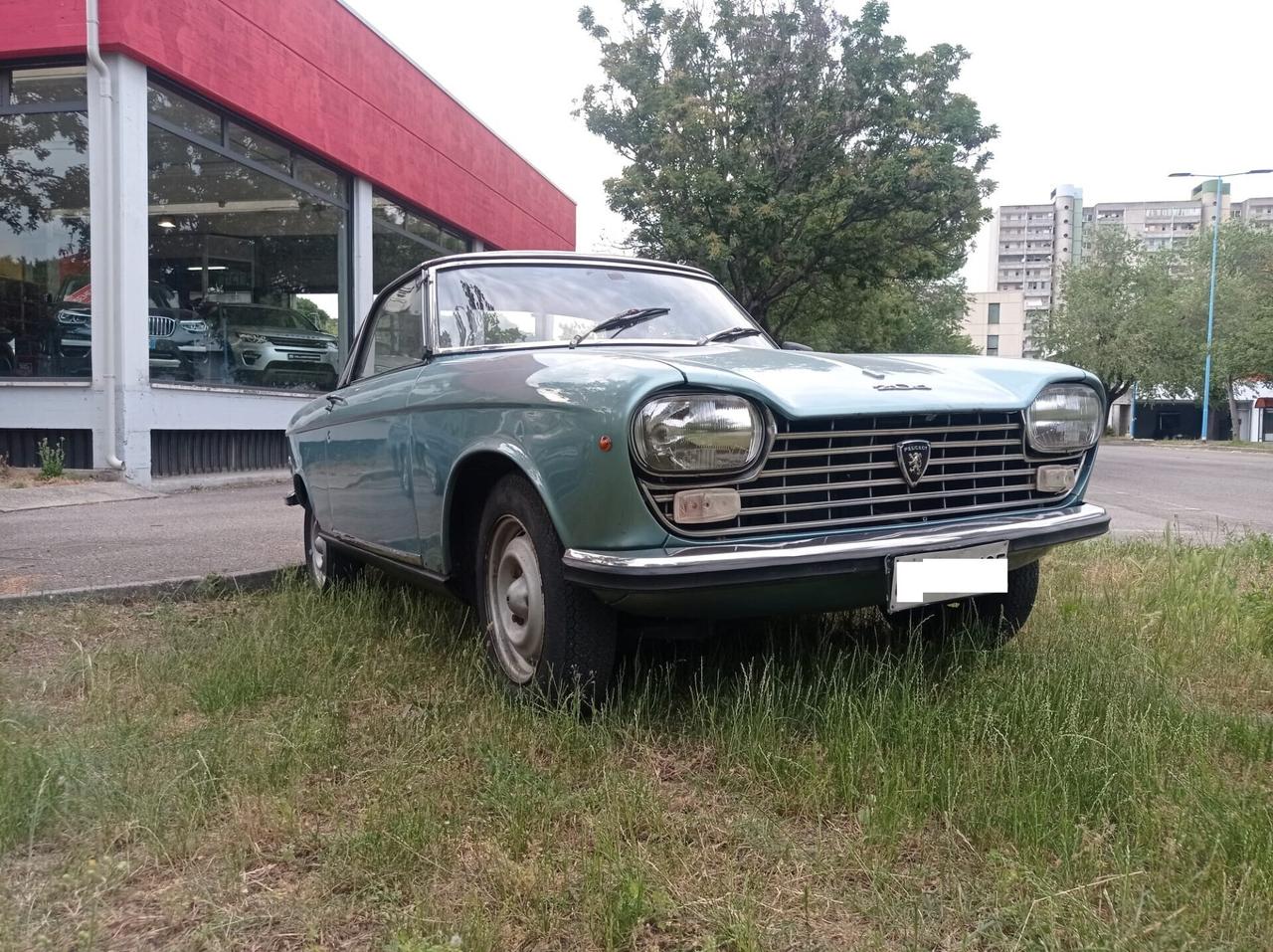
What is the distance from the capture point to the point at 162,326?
10.3 m

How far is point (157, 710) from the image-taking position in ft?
9.27

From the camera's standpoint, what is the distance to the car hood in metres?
2.47

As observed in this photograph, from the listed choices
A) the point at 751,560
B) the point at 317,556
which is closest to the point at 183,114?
the point at 317,556

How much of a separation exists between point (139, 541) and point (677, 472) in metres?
4.96

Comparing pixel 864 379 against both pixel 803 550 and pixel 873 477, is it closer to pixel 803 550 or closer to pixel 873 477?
pixel 873 477

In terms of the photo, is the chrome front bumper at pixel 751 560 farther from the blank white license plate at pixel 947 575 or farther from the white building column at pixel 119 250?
the white building column at pixel 119 250

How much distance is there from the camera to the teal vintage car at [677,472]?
2.37 meters

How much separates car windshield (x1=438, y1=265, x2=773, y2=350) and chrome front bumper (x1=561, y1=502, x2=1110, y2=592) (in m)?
1.12

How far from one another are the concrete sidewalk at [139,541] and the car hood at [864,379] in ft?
10.3

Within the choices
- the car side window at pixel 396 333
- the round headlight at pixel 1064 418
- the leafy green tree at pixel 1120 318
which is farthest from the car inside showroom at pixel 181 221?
the leafy green tree at pixel 1120 318

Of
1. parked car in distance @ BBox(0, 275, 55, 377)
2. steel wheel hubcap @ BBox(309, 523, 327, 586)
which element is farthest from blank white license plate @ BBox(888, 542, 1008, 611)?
parked car in distance @ BBox(0, 275, 55, 377)

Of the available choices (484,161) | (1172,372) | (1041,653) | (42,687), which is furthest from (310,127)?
(1172,372)

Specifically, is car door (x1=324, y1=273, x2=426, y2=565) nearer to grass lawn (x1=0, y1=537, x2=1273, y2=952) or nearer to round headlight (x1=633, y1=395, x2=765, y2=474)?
grass lawn (x1=0, y1=537, x2=1273, y2=952)

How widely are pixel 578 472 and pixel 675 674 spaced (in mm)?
1071
